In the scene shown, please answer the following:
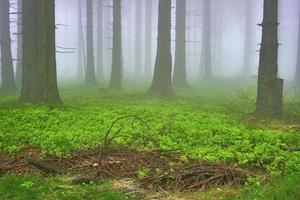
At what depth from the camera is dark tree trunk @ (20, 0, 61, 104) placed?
13.3 m

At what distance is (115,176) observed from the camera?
260 inches

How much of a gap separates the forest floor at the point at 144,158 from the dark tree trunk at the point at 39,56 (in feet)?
7.32

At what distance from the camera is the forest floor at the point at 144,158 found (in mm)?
5887

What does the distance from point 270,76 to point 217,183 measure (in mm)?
6898

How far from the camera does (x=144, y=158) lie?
7316 millimetres

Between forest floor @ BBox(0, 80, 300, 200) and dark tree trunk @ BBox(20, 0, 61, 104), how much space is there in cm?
223

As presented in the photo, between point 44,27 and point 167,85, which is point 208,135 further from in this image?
point 167,85

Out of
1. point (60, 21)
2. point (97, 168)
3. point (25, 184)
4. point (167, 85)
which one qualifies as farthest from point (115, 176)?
point (60, 21)

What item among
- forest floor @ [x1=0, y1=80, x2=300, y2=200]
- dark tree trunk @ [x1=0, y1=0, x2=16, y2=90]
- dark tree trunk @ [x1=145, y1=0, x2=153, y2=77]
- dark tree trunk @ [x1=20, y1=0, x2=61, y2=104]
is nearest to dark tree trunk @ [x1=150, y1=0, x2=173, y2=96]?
dark tree trunk @ [x1=20, y1=0, x2=61, y2=104]

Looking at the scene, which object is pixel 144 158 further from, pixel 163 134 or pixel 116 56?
pixel 116 56

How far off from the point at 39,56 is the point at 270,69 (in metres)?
7.19

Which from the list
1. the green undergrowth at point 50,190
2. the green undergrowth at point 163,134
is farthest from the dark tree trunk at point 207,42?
the green undergrowth at point 50,190

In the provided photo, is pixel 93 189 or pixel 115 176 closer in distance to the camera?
pixel 93 189

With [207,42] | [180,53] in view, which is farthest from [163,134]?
[207,42]
